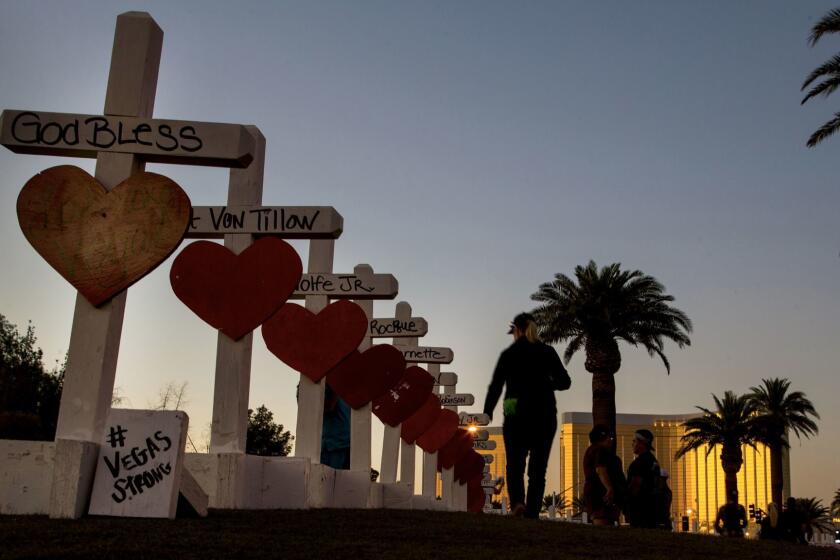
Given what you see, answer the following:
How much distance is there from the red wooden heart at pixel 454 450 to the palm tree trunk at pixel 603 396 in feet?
38.0

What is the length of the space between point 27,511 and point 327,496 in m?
4.68

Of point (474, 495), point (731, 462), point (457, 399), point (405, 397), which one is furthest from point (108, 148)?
point (731, 462)

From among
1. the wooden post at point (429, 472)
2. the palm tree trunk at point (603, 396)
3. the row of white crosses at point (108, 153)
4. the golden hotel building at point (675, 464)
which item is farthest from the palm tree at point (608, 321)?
the golden hotel building at point (675, 464)

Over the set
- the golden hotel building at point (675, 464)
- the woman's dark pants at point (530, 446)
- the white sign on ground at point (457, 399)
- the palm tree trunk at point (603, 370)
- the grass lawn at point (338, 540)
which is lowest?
the grass lawn at point (338, 540)

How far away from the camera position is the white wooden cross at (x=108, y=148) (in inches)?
265

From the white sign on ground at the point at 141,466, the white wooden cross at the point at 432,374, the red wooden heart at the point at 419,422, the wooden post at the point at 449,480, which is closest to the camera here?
the white sign on ground at the point at 141,466

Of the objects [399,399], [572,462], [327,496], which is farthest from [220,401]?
[572,462]

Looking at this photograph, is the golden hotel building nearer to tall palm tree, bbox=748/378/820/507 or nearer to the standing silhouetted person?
tall palm tree, bbox=748/378/820/507

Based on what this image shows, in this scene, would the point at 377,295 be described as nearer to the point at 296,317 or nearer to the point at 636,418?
the point at 296,317

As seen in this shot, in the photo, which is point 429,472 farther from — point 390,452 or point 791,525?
point 791,525

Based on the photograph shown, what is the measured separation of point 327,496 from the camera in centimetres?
1086

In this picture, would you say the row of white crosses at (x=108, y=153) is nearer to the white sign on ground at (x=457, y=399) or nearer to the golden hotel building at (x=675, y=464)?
the white sign on ground at (x=457, y=399)

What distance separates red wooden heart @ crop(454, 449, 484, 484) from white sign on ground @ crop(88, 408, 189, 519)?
19922mm

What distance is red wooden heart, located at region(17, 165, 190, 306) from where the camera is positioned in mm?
6785
